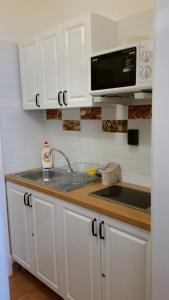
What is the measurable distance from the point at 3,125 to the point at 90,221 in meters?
1.29

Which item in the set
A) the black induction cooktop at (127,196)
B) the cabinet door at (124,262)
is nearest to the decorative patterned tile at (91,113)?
the black induction cooktop at (127,196)

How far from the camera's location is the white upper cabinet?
1.75m

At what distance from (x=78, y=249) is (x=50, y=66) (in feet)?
4.61

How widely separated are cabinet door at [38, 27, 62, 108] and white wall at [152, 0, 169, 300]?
1.18 m

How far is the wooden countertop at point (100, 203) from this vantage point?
4.41 feet

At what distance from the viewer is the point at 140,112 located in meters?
1.83

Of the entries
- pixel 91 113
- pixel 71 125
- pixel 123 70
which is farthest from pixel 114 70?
pixel 71 125

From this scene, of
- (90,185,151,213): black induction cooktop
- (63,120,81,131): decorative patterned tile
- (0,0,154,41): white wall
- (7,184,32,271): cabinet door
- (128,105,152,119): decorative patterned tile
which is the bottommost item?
(7,184,32,271): cabinet door

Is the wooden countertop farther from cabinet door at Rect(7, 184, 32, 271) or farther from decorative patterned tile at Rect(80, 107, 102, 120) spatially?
decorative patterned tile at Rect(80, 107, 102, 120)

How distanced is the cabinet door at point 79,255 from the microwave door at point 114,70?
2.61 feet

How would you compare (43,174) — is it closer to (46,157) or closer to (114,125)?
(46,157)

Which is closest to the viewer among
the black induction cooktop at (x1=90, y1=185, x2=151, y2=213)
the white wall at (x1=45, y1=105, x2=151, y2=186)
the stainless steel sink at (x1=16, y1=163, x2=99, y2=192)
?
the black induction cooktop at (x1=90, y1=185, x2=151, y2=213)

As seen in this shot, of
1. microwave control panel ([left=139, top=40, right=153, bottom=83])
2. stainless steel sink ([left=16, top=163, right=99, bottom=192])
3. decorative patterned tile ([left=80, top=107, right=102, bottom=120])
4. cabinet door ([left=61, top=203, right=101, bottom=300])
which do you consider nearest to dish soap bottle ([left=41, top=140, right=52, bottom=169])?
stainless steel sink ([left=16, top=163, right=99, bottom=192])

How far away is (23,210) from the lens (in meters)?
2.21
